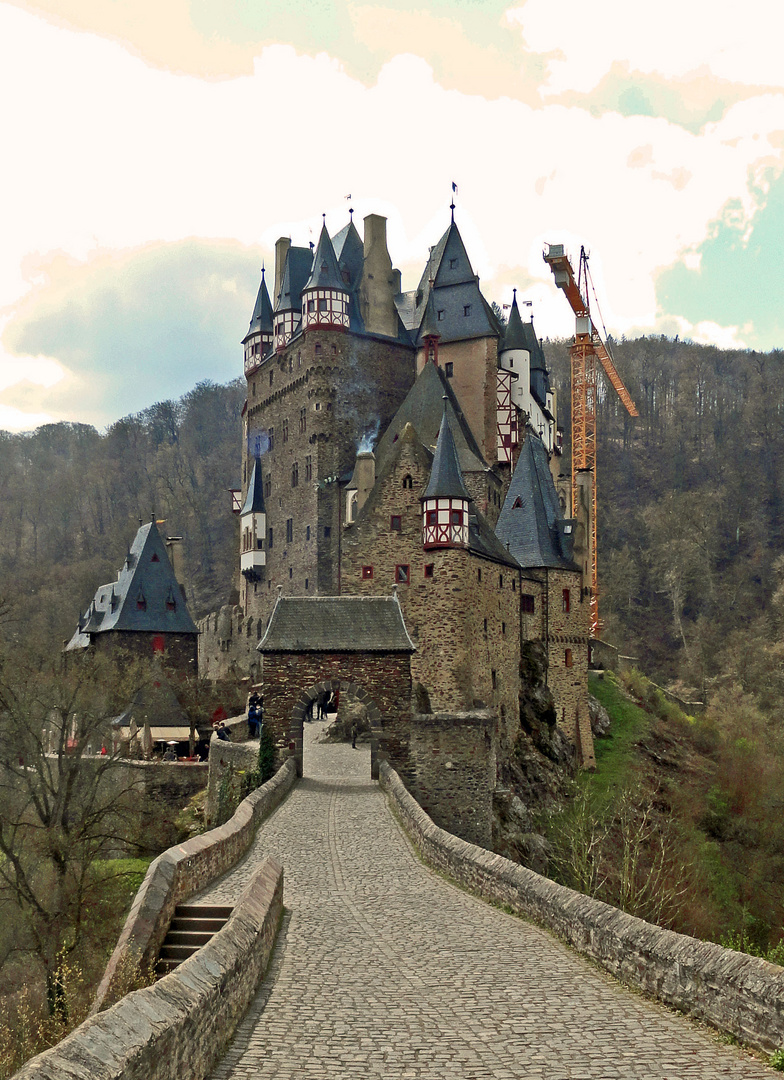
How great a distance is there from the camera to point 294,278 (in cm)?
6047

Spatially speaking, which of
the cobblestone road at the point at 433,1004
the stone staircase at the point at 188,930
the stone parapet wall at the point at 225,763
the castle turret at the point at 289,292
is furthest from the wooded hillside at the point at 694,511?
the stone staircase at the point at 188,930

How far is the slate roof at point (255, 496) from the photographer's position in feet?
194

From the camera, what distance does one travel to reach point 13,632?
5281cm

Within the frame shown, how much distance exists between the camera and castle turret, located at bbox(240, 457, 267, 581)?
58.3 meters

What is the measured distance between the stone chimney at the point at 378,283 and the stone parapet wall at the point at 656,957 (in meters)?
46.1

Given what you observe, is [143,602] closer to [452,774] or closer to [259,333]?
[259,333]

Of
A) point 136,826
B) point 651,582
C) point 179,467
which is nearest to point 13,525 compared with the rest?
point 179,467

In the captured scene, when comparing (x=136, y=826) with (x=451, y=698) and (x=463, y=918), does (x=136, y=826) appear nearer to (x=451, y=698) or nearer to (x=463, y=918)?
(x=451, y=698)

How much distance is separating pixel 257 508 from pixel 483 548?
76.5ft

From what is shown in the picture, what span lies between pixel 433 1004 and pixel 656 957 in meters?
1.84

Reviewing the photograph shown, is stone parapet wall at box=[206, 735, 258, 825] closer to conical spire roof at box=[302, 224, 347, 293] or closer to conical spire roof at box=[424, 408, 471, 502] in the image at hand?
conical spire roof at box=[424, 408, 471, 502]

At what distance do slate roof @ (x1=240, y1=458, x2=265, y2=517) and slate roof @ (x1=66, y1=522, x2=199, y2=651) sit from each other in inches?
249

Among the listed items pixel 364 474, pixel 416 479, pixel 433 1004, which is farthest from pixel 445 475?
pixel 433 1004

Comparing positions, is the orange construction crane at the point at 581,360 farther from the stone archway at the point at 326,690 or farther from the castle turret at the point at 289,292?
the stone archway at the point at 326,690
